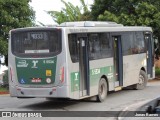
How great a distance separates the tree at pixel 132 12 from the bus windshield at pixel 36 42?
14.1 m

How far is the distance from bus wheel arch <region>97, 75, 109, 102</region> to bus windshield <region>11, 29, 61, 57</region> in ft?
9.38

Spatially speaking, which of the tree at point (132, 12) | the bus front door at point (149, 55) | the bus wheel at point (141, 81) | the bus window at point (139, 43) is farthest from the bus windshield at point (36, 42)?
the tree at point (132, 12)

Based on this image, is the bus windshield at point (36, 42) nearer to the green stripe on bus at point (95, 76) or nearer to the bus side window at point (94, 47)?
the green stripe on bus at point (95, 76)

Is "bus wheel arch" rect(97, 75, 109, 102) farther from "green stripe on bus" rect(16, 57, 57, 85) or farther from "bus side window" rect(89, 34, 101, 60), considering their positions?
"green stripe on bus" rect(16, 57, 57, 85)

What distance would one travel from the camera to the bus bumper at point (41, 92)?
50.6 ft

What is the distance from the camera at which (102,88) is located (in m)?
18.0

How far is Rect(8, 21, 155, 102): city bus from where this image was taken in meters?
15.6

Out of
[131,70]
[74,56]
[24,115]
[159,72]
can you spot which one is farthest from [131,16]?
[24,115]

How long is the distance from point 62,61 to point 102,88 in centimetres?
301

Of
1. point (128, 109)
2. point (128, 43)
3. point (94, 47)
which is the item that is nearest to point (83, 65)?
point (94, 47)

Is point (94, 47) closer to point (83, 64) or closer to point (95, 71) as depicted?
point (95, 71)

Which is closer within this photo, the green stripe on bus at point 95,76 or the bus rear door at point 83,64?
the green stripe on bus at point 95,76

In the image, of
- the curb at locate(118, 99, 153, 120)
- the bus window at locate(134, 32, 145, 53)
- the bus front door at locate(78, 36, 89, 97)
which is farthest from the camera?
the bus window at locate(134, 32, 145, 53)

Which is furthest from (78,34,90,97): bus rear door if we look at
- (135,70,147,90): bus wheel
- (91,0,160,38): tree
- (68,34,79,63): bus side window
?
(91,0,160,38): tree
